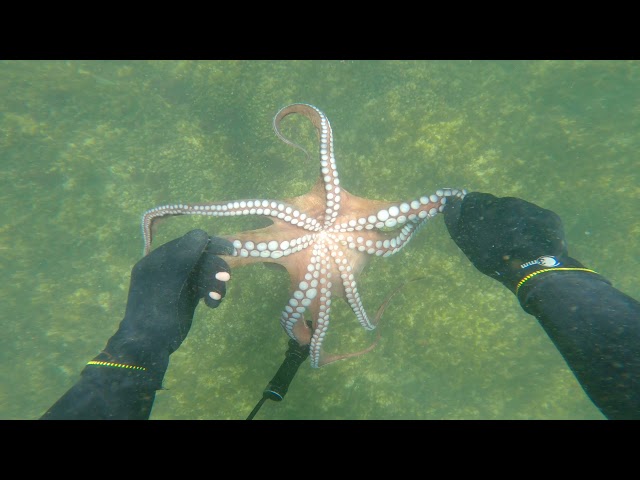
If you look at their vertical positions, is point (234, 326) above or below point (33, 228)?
below

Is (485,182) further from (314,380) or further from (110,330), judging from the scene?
(110,330)

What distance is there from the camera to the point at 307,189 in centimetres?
627

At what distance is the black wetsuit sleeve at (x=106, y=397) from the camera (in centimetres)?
270

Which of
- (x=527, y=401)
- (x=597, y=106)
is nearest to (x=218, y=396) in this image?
(x=527, y=401)

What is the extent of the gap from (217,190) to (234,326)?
259cm

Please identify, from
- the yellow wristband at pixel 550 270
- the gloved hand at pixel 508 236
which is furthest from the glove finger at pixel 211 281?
the yellow wristband at pixel 550 270

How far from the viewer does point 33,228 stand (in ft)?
21.1

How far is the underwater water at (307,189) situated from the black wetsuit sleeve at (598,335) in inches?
125

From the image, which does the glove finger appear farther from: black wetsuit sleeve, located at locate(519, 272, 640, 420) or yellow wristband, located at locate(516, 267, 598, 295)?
black wetsuit sleeve, located at locate(519, 272, 640, 420)

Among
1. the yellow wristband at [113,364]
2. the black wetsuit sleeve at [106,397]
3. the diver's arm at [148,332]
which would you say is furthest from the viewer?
the yellow wristband at [113,364]

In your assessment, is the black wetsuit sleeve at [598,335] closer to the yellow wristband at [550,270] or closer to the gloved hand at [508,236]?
the yellow wristband at [550,270]

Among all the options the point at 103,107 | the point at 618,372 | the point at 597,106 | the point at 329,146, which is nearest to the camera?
the point at 618,372

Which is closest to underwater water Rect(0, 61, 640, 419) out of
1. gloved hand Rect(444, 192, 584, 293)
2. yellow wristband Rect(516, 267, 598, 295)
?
gloved hand Rect(444, 192, 584, 293)

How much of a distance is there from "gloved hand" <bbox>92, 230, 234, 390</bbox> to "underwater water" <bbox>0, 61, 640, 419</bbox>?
2282 millimetres
